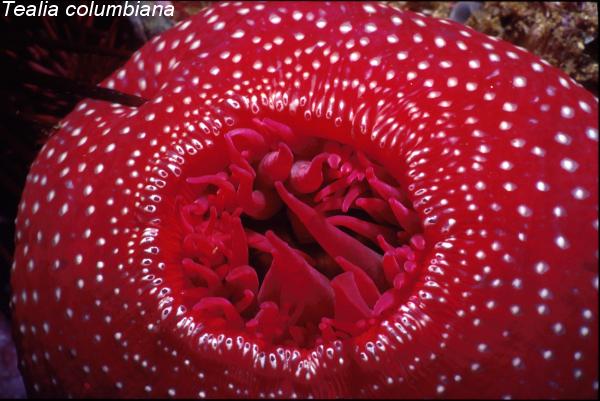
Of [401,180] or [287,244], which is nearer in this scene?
[401,180]

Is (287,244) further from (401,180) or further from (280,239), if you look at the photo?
(401,180)

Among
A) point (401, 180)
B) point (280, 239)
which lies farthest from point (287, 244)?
point (401, 180)

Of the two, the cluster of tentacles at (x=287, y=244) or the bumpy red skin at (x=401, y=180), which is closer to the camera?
the bumpy red skin at (x=401, y=180)

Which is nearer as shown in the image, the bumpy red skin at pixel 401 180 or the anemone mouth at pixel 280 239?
the bumpy red skin at pixel 401 180

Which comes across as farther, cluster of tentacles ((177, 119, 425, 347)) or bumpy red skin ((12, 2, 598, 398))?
cluster of tentacles ((177, 119, 425, 347))
